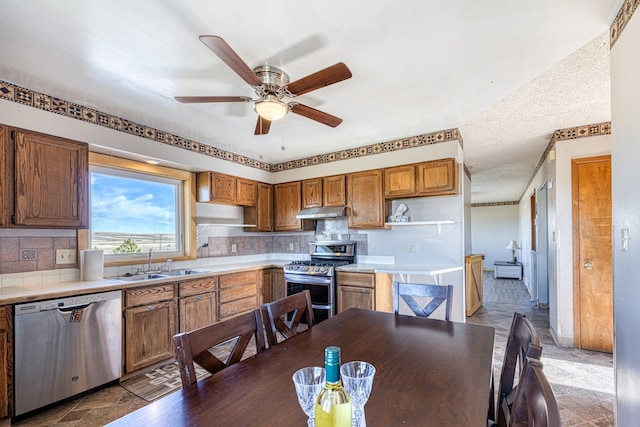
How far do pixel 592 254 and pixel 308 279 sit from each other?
316 cm

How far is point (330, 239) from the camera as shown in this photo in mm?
4559

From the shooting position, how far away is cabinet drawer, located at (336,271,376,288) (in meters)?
3.55

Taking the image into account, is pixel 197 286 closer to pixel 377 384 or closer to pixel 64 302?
pixel 64 302

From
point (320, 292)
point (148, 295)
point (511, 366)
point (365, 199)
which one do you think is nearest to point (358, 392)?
point (511, 366)

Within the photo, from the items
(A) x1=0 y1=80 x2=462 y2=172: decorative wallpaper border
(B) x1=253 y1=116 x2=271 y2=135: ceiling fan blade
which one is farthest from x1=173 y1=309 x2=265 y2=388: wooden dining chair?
(A) x1=0 y1=80 x2=462 y2=172: decorative wallpaper border

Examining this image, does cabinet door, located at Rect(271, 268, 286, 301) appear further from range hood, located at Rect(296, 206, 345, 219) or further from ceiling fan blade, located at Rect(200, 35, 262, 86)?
ceiling fan blade, located at Rect(200, 35, 262, 86)

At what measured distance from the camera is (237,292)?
379 cm

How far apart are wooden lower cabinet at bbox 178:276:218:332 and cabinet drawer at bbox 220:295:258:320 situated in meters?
0.11

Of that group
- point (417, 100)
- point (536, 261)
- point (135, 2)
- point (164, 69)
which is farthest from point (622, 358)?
point (536, 261)

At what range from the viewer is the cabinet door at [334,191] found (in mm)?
4273

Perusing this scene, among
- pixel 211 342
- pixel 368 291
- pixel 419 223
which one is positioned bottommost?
pixel 368 291

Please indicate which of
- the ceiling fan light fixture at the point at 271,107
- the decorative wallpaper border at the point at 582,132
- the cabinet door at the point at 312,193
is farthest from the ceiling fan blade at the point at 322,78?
the decorative wallpaper border at the point at 582,132

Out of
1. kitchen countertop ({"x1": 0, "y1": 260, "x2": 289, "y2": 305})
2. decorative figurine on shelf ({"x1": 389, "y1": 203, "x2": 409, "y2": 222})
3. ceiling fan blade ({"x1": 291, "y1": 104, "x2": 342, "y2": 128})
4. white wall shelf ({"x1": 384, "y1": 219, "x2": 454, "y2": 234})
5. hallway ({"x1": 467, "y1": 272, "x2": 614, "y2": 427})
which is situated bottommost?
hallway ({"x1": 467, "y1": 272, "x2": 614, "y2": 427})

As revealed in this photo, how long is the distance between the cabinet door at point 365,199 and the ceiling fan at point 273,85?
1604 millimetres
